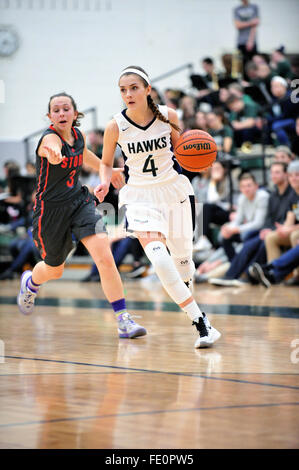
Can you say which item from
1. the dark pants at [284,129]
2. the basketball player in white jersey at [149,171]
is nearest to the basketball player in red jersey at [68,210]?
the basketball player in white jersey at [149,171]

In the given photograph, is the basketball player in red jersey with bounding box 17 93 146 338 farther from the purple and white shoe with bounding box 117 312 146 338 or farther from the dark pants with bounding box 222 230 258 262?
the dark pants with bounding box 222 230 258 262

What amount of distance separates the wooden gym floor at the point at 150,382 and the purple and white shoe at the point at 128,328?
80mm

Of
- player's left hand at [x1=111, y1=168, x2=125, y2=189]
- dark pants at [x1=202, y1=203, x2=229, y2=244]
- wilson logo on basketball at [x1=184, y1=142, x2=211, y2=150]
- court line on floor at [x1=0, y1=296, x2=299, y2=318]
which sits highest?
wilson logo on basketball at [x1=184, y1=142, x2=211, y2=150]

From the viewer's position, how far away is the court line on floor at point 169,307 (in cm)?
529

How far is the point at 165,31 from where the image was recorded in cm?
1459

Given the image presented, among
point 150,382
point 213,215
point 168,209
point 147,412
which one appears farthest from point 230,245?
point 147,412

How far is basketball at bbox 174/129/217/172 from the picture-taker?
4.04 metres

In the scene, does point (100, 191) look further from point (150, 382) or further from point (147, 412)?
point (147, 412)

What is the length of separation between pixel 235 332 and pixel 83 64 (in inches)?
431

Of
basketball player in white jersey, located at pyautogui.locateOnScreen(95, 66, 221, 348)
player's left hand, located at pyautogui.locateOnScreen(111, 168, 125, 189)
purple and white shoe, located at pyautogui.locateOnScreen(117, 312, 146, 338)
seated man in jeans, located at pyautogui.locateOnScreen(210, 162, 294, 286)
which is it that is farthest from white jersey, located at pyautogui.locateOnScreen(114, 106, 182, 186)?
seated man in jeans, located at pyautogui.locateOnScreen(210, 162, 294, 286)

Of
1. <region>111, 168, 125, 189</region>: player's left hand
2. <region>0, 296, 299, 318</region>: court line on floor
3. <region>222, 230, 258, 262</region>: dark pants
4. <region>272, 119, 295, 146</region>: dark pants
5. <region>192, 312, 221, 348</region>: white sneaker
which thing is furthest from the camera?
<region>272, 119, 295, 146</region>: dark pants

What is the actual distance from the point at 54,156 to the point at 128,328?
43.6 inches

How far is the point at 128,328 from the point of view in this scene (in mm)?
4254

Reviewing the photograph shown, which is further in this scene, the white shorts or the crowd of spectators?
the crowd of spectators
